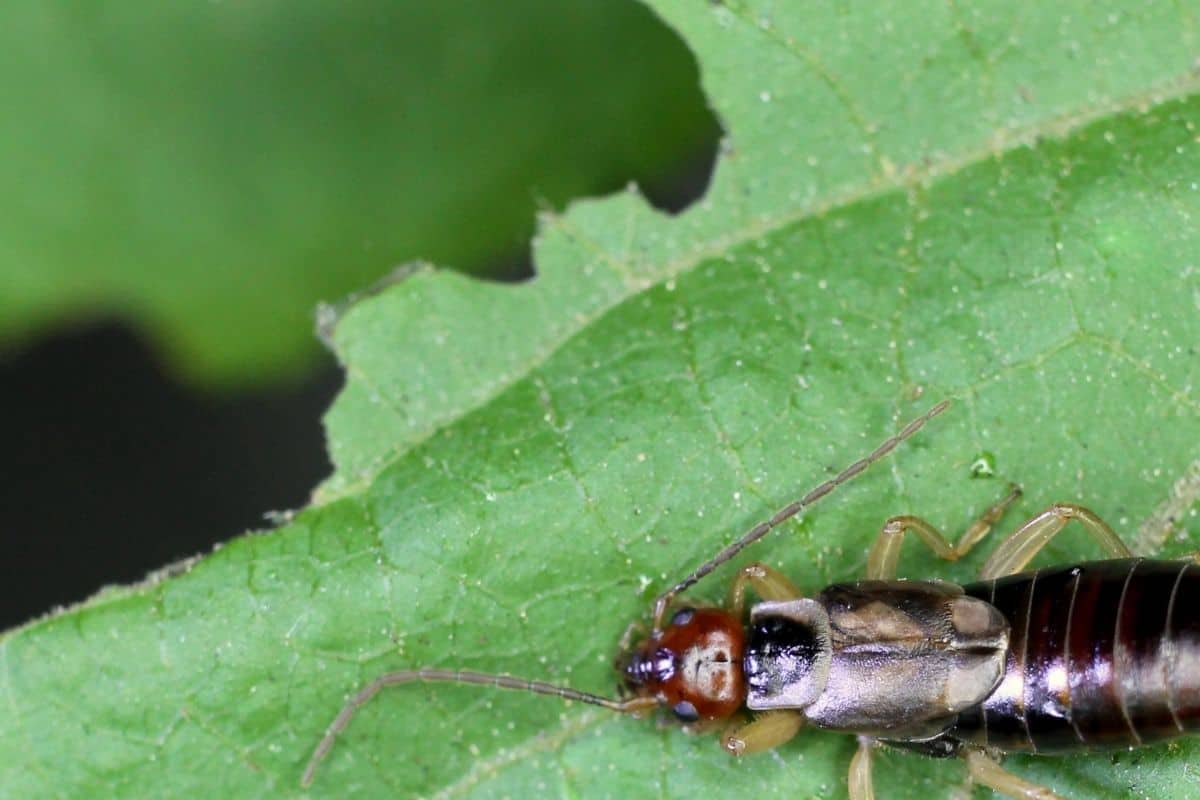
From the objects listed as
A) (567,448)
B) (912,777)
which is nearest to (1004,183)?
(567,448)

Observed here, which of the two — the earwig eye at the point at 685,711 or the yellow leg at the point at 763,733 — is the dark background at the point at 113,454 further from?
the yellow leg at the point at 763,733

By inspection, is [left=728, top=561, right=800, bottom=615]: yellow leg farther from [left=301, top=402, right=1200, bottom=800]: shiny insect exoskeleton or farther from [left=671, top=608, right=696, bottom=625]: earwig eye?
[left=671, top=608, right=696, bottom=625]: earwig eye

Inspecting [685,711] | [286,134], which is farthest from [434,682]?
[286,134]

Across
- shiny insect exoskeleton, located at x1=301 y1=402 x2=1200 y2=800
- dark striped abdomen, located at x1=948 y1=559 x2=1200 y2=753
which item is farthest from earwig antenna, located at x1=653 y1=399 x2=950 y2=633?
dark striped abdomen, located at x1=948 y1=559 x2=1200 y2=753

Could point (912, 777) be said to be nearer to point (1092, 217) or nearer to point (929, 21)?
point (1092, 217)

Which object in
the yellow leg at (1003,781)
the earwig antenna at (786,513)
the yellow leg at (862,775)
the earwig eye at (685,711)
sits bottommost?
the yellow leg at (1003,781)

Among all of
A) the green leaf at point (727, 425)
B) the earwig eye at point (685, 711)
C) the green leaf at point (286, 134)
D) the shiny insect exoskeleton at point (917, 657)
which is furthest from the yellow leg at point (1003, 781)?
the green leaf at point (286, 134)
